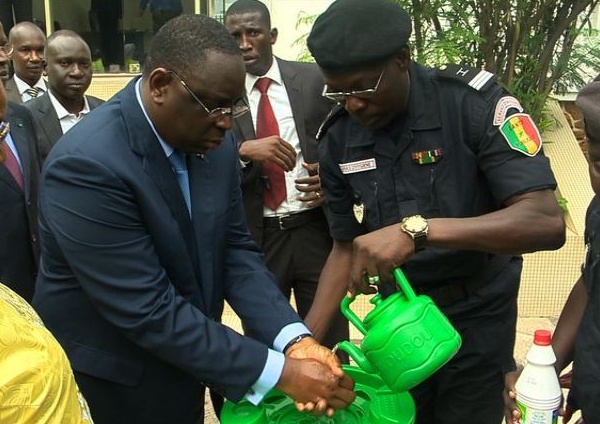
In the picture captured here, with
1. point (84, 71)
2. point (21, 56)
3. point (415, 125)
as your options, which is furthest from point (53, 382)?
point (21, 56)

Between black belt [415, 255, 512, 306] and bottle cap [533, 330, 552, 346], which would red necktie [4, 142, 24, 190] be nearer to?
black belt [415, 255, 512, 306]

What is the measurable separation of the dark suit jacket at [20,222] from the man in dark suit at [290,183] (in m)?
0.91

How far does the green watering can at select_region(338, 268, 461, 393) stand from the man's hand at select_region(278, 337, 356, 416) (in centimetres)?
16

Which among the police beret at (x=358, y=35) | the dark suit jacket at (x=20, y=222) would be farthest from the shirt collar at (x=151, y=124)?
the dark suit jacket at (x=20, y=222)

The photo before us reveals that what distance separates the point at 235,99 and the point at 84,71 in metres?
2.66

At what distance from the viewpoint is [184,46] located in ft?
5.14

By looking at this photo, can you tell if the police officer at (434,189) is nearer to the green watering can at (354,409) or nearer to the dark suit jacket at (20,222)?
the green watering can at (354,409)

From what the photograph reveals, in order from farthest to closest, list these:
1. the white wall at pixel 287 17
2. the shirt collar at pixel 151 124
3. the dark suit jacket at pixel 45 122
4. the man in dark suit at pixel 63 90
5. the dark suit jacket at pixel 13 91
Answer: the white wall at pixel 287 17 < the dark suit jacket at pixel 13 91 < the man in dark suit at pixel 63 90 < the dark suit jacket at pixel 45 122 < the shirt collar at pixel 151 124

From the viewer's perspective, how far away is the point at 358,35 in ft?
5.74

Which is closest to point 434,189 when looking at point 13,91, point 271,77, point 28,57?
point 271,77

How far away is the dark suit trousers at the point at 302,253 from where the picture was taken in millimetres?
3057

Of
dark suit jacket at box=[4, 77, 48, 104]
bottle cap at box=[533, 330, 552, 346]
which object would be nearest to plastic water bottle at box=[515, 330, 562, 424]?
bottle cap at box=[533, 330, 552, 346]

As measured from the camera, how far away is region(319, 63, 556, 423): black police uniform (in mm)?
1918

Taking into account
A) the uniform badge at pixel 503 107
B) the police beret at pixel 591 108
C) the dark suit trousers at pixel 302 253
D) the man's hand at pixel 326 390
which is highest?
the police beret at pixel 591 108
